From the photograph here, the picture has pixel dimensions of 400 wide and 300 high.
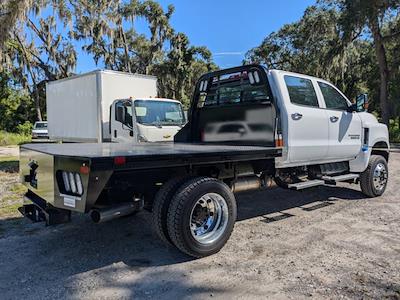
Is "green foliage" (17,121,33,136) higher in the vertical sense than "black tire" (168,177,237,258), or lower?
higher

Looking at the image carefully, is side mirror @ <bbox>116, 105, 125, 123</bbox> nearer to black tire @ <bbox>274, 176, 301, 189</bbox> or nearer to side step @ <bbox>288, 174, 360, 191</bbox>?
black tire @ <bbox>274, 176, 301, 189</bbox>

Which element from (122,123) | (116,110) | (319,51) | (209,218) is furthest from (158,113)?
(319,51)

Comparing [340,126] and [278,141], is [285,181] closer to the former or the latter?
[278,141]

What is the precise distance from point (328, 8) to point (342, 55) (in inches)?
196

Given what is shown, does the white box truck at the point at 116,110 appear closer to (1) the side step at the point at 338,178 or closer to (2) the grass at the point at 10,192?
(2) the grass at the point at 10,192

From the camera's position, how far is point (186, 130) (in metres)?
6.97

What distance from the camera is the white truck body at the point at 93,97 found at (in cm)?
1168

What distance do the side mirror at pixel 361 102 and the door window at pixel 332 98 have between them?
0.21m

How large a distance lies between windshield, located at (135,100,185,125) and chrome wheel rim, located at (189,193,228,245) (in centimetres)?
659

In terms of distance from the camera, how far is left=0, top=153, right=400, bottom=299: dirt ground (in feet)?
11.5

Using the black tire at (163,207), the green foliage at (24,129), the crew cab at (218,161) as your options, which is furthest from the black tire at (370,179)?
the green foliage at (24,129)

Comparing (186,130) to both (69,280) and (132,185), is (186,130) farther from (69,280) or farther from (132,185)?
(69,280)

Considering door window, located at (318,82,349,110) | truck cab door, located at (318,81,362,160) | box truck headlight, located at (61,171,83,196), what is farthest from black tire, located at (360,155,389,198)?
box truck headlight, located at (61,171,83,196)

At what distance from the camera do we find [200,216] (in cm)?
434
